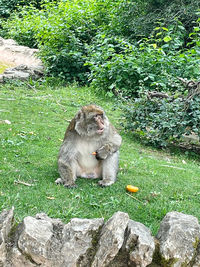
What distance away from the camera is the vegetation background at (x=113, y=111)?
4.32 meters

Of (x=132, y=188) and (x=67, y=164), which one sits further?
(x=67, y=164)

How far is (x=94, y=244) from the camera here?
8.34 ft

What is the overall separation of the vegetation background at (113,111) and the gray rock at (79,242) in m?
1.24

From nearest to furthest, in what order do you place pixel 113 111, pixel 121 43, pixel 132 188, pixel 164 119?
pixel 132 188, pixel 164 119, pixel 113 111, pixel 121 43

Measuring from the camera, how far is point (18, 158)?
555 cm

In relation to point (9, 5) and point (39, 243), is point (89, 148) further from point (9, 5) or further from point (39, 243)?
point (9, 5)

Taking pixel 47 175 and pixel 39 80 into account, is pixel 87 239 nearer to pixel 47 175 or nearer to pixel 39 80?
pixel 47 175

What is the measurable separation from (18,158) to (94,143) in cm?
134

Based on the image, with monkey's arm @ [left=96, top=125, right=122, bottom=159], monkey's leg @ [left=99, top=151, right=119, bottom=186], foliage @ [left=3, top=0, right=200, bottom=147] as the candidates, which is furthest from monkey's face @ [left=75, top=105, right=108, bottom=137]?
foliage @ [left=3, top=0, right=200, bottom=147]

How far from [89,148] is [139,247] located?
263 cm

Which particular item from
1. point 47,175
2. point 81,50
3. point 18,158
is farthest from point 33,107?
point 81,50

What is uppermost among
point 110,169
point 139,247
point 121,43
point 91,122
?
point 139,247

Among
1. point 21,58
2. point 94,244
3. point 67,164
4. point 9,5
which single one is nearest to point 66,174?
point 67,164

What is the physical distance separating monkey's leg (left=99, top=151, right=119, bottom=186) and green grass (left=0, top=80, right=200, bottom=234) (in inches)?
5.3
